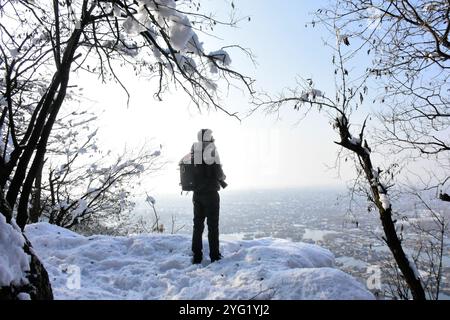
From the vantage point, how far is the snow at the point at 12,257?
6.83 ft

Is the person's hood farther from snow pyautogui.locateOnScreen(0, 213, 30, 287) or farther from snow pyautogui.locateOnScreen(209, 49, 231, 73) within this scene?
snow pyautogui.locateOnScreen(0, 213, 30, 287)

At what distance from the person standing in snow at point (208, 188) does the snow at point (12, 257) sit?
3491 millimetres

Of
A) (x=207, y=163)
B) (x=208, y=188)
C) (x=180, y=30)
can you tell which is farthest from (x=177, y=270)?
(x=180, y=30)

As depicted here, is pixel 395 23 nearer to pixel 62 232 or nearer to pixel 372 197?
pixel 372 197

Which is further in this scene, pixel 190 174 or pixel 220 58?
pixel 190 174

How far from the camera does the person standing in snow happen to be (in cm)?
568

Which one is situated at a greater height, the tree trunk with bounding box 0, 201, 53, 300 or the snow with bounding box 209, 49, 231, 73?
the snow with bounding box 209, 49, 231, 73

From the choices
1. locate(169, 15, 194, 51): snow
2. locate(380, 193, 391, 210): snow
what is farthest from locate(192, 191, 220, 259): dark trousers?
locate(380, 193, 391, 210): snow

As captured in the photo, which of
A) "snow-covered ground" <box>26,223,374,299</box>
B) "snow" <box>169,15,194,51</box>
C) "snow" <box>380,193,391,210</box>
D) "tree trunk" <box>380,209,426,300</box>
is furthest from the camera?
"snow" <box>380,193,391,210</box>

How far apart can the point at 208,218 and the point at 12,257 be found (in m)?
3.69

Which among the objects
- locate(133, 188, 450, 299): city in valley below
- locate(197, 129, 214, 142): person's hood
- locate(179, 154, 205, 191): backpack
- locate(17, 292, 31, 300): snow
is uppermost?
locate(197, 129, 214, 142): person's hood

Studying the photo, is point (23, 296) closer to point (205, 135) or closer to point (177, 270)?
point (177, 270)

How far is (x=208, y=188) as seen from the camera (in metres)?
5.69

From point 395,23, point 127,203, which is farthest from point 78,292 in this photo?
point 127,203
